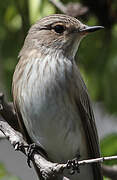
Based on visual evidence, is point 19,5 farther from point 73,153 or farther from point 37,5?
point 73,153

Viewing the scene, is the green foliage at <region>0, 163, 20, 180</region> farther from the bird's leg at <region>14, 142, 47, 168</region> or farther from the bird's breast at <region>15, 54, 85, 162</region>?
the bird's breast at <region>15, 54, 85, 162</region>

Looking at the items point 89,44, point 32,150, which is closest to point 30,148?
point 32,150

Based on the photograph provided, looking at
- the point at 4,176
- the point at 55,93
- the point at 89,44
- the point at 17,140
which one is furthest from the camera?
the point at 89,44

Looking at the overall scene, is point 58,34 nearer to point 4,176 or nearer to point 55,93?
point 55,93

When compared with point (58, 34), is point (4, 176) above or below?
below

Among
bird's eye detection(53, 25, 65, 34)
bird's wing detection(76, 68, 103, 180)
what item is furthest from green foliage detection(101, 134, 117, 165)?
bird's eye detection(53, 25, 65, 34)

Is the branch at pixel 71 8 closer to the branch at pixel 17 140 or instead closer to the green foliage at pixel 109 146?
the branch at pixel 17 140

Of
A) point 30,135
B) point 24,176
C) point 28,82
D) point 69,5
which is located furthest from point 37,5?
point 24,176
